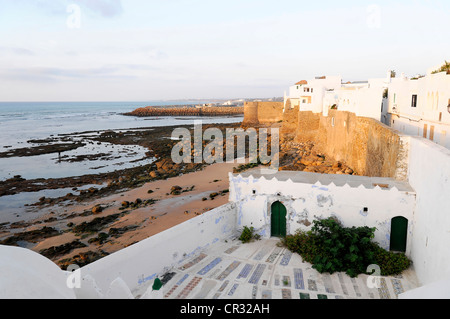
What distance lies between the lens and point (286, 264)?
23.3 ft

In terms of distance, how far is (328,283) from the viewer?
638 centimetres

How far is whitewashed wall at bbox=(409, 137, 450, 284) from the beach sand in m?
8.25

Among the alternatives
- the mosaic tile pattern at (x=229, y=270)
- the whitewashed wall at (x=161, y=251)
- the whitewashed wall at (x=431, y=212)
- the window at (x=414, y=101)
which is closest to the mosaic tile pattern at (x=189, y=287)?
the mosaic tile pattern at (x=229, y=270)

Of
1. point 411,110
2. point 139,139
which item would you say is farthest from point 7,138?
point 411,110

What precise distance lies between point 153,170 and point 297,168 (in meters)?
10.7

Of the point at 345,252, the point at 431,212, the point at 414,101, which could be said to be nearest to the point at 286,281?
the point at 345,252

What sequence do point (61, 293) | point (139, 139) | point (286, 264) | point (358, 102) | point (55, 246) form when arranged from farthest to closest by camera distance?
point (139, 139), point (358, 102), point (55, 246), point (286, 264), point (61, 293)

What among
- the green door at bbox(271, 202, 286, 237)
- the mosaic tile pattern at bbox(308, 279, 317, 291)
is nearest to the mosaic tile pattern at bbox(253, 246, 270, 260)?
the green door at bbox(271, 202, 286, 237)

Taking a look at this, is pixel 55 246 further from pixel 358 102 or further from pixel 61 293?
pixel 358 102

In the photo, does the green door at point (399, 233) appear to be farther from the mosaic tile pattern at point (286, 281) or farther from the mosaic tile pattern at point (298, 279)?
the mosaic tile pattern at point (286, 281)

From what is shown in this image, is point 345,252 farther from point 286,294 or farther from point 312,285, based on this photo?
point 286,294

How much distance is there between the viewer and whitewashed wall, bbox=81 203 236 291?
546 cm

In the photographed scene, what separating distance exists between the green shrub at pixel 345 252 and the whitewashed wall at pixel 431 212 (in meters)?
0.51

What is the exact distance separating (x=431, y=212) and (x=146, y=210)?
11384 millimetres
